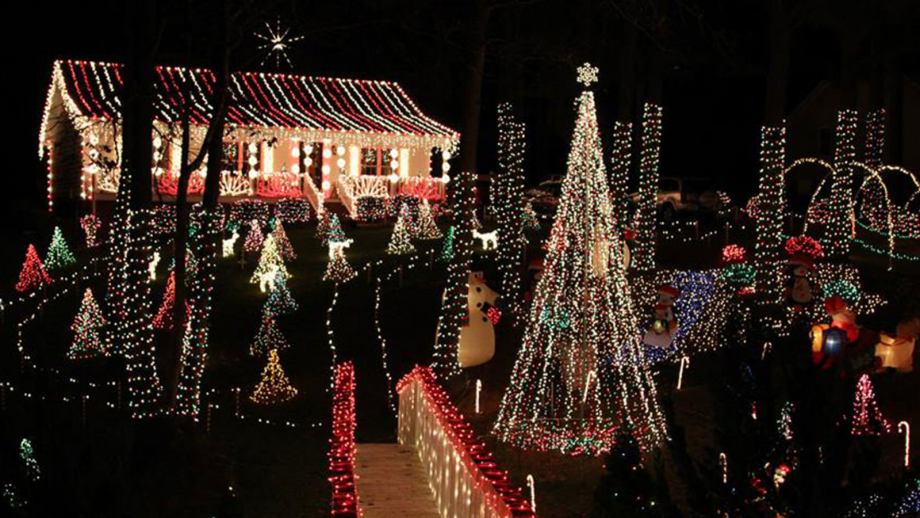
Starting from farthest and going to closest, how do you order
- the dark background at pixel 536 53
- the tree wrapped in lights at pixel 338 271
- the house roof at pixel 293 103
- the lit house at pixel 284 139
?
1. the lit house at pixel 284 139
2. the house roof at pixel 293 103
3. the tree wrapped in lights at pixel 338 271
4. the dark background at pixel 536 53

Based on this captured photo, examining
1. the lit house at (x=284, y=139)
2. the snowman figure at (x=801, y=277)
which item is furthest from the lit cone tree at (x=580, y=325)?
the lit house at (x=284, y=139)

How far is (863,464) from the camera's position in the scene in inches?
199

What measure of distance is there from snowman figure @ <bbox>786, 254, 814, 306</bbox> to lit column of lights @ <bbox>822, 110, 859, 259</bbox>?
5.30 metres

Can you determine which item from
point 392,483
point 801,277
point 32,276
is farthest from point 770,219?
point 32,276

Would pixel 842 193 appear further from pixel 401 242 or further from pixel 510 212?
pixel 401 242

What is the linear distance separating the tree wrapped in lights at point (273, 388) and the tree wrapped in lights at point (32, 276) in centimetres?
890

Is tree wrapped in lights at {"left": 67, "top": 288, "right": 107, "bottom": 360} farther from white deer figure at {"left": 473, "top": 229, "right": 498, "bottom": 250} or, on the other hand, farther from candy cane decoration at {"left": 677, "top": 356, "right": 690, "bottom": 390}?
white deer figure at {"left": 473, "top": 229, "right": 498, "bottom": 250}

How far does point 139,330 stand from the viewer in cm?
1409

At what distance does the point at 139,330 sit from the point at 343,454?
4.35 meters

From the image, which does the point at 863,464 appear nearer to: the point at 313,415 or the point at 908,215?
the point at 313,415

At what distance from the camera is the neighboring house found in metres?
48.7

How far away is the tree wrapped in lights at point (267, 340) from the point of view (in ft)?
61.2

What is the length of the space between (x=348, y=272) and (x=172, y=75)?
1414 centimetres

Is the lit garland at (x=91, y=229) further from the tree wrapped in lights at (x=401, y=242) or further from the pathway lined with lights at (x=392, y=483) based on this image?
the pathway lined with lights at (x=392, y=483)
